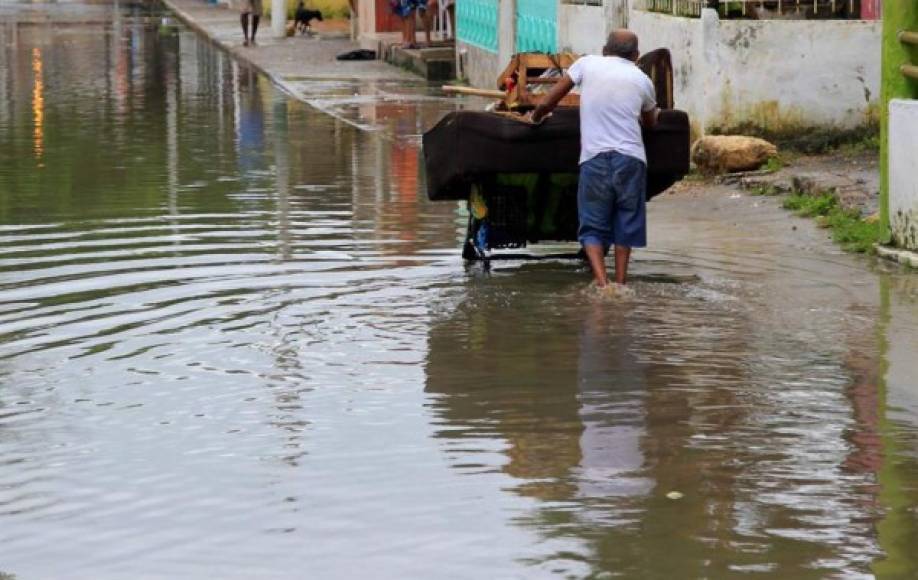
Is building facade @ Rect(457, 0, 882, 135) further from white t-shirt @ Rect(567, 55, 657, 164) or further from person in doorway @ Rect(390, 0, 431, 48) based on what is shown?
person in doorway @ Rect(390, 0, 431, 48)

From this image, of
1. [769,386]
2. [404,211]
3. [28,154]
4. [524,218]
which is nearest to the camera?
[769,386]

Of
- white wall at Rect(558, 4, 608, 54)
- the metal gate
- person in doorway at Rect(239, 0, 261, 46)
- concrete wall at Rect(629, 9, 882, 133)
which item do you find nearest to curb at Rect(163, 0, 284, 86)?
person in doorway at Rect(239, 0, 261, 46)

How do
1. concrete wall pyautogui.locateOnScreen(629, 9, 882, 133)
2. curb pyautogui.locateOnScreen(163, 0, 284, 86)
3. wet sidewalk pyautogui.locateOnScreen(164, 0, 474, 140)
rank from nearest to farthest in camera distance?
concrete wall pyautogui.locateOnScreen(629, 9, 882, 133) → wet sidewalk pyautogui.locateOnScreen(164, 0, 474, 140) → curb pyautogui.locateOnScreen(163, 0, 284, 86)

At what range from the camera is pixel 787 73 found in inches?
643

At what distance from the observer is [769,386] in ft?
27.8

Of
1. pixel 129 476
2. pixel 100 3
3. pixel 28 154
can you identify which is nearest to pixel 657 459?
pixel 129 476

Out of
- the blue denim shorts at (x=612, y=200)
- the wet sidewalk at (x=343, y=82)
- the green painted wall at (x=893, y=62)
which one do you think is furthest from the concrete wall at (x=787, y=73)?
the blue denim shorts at (x=612, y=200)

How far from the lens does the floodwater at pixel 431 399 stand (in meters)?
6.20

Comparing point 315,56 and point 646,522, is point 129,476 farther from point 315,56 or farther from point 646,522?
point 315,56

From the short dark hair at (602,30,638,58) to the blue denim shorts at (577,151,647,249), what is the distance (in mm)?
599

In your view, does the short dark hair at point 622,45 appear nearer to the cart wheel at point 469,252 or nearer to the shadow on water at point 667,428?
the shadow on water at point 667,428

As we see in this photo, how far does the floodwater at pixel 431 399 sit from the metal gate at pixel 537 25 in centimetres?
778

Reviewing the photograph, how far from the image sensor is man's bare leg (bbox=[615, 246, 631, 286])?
35.9ft

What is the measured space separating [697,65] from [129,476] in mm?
10598
